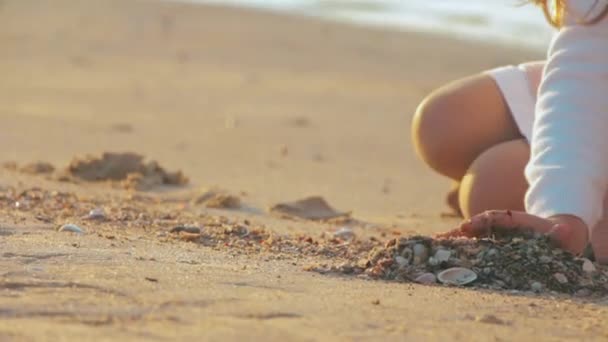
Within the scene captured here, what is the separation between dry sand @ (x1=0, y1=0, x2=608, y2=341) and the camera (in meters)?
2.27

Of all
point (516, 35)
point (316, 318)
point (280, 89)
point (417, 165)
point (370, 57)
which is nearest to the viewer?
point (316, 318)

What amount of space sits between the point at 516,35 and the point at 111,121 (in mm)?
6561

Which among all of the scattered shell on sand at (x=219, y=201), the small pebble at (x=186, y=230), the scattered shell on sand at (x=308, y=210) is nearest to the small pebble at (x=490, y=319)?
the small pebble at (x=186, y=230)

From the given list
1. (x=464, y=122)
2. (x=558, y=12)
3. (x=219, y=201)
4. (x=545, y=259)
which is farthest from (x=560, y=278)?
(x=219, y=201)

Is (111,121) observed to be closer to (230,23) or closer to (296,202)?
(296,202)

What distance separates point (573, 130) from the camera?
294 cm

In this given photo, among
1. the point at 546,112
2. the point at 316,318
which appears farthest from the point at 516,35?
the point at 316,318

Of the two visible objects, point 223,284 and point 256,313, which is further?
point 223,284

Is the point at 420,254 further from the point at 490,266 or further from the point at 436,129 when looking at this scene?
the point at 436,129

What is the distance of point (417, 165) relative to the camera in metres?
5.71

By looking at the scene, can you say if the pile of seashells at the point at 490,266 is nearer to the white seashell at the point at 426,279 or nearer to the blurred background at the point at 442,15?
the white seashell at the point at 426,279

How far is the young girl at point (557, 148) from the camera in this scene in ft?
9.32

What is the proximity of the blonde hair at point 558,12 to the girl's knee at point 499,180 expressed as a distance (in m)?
0.50

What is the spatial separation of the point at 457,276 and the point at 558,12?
2.55 ft
